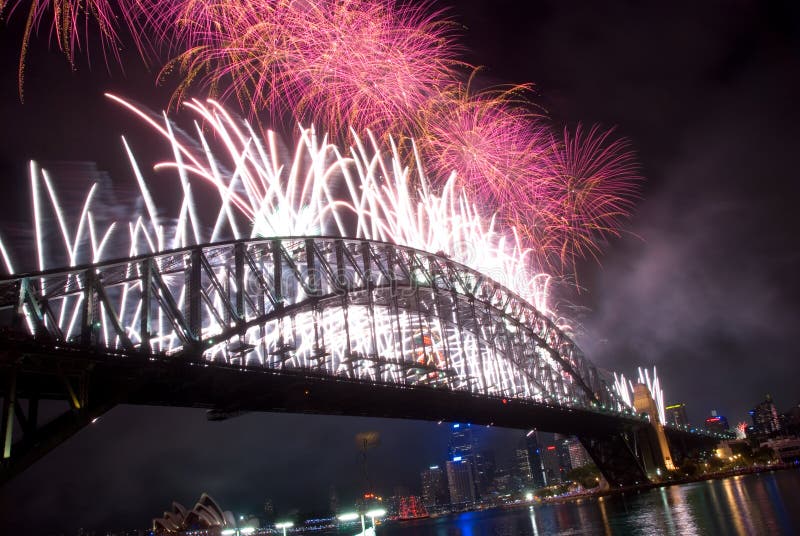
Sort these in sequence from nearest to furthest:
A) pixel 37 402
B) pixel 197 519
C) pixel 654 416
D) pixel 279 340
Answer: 1. pixel 37 402
2. pixel 279 340
3. pixel 654 416
4. pixel 197 519

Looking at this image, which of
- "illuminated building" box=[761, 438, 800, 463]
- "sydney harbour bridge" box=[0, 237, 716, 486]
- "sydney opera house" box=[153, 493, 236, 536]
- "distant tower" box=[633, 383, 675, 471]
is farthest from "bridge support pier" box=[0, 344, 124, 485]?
"illuminated building" box=[761, 438, 800, 463]

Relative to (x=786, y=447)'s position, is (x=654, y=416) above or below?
above

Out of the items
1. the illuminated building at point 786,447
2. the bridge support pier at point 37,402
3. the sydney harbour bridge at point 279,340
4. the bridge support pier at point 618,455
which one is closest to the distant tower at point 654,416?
the bridge support pier at point 618,455

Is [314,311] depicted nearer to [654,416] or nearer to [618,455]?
[618,455]

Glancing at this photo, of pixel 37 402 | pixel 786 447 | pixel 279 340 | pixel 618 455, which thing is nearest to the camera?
pixel 37 402

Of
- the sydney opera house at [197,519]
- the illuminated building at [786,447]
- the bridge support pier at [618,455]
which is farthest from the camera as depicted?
the illuminated building at [786,447]

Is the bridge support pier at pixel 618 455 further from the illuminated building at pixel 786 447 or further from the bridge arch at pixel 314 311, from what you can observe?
the illuminated building at pixel 786 447

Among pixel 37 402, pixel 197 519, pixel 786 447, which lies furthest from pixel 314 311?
pixel 786 447

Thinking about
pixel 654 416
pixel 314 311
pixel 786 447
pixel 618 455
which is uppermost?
pixel 314 311

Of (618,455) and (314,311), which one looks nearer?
(314,311)
